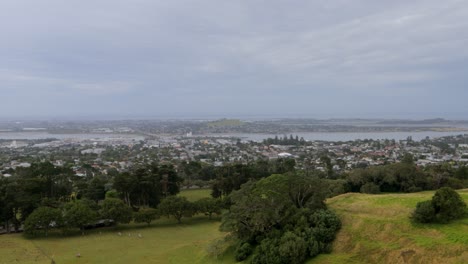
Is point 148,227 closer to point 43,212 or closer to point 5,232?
point 43,212

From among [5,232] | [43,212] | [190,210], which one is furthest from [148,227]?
[5,232]

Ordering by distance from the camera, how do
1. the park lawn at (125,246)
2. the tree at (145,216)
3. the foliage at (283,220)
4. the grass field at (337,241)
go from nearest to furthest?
1. the grass field at (337,241)
2. the foliage at (283,220)
3. the park lawn at (125,246)
4. the tree at (145,216)

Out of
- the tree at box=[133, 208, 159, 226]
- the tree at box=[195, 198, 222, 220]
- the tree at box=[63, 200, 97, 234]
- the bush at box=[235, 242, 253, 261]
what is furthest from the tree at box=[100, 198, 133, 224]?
the bush at box=[235, 242, 253, 261]

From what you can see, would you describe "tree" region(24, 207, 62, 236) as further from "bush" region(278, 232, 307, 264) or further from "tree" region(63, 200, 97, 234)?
"bush" region(278, 232, 307, 264)

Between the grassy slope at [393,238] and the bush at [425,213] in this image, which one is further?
the bush at [425,213]

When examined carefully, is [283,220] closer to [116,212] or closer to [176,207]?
[176,207]

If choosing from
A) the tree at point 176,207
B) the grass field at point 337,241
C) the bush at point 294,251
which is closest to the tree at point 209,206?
the tree at point 176,207

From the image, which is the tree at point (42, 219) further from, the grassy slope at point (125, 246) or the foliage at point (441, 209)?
the foliage at point (441, 209)
